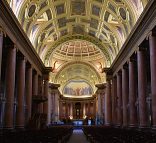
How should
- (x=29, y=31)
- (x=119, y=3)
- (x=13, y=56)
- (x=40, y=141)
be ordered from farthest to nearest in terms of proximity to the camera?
(x=29, y=31), (x=119, y=3), (x=13, y=56), (x=40, y=141)

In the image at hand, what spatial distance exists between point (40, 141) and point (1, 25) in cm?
1072

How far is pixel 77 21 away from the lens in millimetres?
38469

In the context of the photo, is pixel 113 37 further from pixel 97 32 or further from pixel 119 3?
pixel 119 3

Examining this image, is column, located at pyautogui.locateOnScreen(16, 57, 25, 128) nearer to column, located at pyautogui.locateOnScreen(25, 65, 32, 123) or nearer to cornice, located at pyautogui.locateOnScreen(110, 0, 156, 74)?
column, located at pyautogui.locateOnScreen(25, 65, 32, 123)

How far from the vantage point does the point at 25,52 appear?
29.3 meters

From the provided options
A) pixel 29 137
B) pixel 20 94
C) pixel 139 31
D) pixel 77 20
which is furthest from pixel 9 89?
pixel 77 20

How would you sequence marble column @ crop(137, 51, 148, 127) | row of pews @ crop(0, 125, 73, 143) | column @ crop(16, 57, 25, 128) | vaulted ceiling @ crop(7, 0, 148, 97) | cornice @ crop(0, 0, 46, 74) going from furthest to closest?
vaulted ceiling @ crop(7, 0, 148, 97), column @ crop(16, 57, 25, 128), marble column @ crop(137, 51, 148, 127), cornice @ crop(0, 0, 46, 74), row of pews @ crop(0, 125, 73, 143)

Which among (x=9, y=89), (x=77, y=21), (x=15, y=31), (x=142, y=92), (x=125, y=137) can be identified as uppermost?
(x=77, y=21)

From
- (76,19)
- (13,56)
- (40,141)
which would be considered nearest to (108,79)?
(76,19)

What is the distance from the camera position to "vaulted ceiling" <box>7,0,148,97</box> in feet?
93.1

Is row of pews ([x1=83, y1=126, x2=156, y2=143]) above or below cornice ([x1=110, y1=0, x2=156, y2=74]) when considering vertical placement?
below

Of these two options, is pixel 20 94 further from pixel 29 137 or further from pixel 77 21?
pixel 77 21

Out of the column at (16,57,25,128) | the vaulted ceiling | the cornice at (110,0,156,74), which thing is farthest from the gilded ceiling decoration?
the column at (16,57,25,128)

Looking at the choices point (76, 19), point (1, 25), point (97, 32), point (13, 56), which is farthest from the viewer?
point (97, 32)
